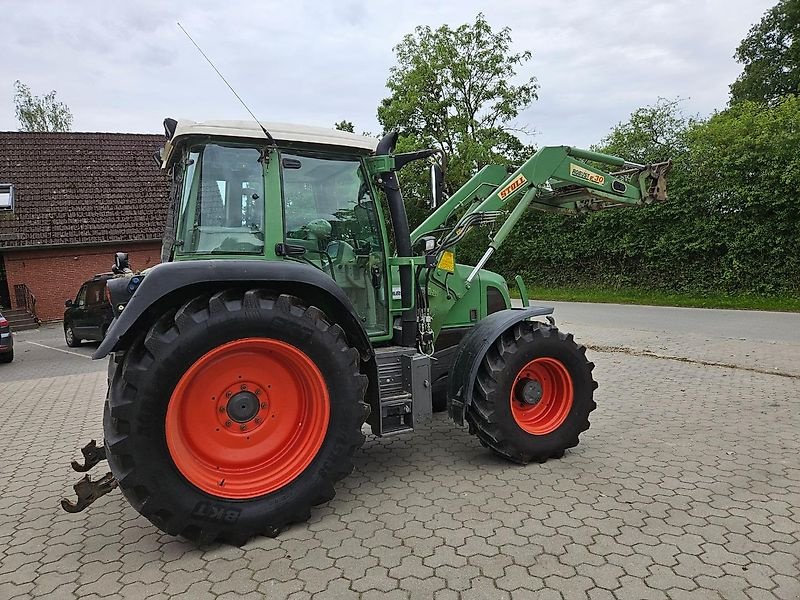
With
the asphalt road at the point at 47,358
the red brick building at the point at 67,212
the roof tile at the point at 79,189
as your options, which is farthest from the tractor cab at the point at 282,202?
the roof tile at the point at 79,189

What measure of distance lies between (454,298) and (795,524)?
9.39 ft

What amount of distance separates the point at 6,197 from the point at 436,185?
67.3ft

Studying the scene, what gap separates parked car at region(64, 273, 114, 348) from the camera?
43.0ft

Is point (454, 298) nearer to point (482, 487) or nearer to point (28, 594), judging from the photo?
Result: point (482, 487)

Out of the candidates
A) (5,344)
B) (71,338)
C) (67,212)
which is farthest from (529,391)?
(67,212)

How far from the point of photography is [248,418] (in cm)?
365

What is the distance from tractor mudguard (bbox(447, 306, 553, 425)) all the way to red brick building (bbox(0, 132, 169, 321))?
1780cm

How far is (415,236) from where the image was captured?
211 inches

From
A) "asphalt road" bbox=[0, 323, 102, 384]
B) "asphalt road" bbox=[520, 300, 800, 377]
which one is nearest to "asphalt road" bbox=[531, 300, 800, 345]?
"asphalt road" bbox=[520, 300, 800, 377]

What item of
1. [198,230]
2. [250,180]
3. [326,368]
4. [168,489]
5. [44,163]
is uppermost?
[44,163]

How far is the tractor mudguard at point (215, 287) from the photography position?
10.7 ft

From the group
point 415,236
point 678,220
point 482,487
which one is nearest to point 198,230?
point 415,236

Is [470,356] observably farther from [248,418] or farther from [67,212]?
[67,212]

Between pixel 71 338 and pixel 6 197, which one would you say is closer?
pixel 71 338
